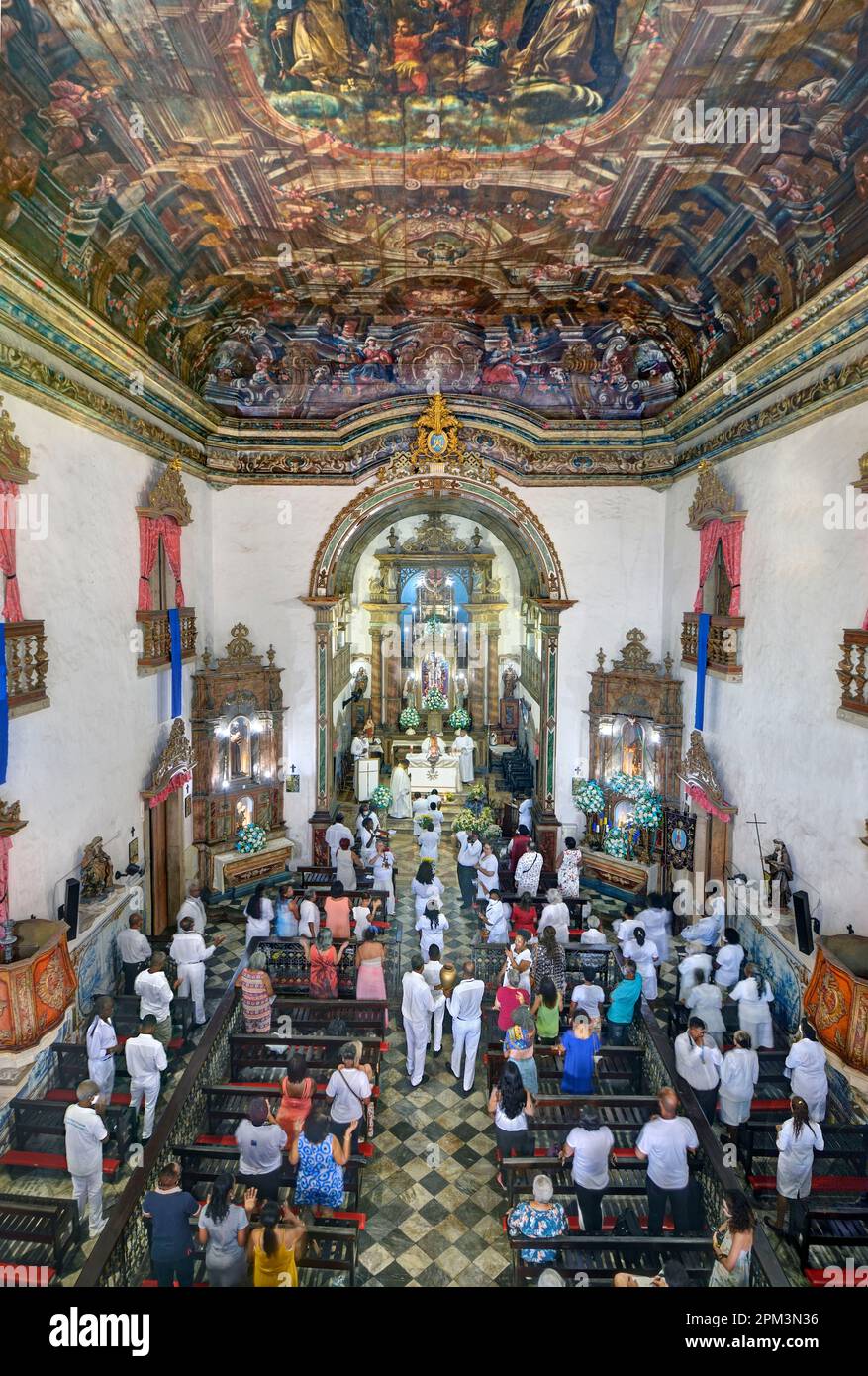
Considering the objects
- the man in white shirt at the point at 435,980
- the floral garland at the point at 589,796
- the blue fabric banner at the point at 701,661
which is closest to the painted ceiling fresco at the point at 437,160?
the blue fabric banner at the point at 701,661

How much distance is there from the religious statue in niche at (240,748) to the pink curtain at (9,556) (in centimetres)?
668

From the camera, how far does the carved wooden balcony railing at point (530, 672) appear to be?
18.7 metres

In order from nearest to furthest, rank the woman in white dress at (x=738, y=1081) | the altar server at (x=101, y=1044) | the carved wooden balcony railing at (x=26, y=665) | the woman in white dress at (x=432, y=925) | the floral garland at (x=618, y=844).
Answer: the altar server at (x=101, y=1044), the woman in white dress at (x=738, y=1081), the carved wooden balcony railing at (x=26, y=665), the woman in white dress at (x=432, y=925), the floral garland at (x=618, y=844)

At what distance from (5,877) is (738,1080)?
776 centimetres

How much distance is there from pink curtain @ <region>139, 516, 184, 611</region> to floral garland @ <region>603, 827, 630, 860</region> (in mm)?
9357

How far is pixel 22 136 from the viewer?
738 cm

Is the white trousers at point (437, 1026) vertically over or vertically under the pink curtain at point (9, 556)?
under

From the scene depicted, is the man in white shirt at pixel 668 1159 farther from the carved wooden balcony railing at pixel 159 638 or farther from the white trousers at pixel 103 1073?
the carved wooden balcony railing at pixel 159 638

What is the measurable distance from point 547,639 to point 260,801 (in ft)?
22.1

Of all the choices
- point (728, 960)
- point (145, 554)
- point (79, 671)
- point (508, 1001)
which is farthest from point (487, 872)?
point (145, 554)

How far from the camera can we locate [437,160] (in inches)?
359

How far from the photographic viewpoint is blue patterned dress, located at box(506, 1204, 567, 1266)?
5785mm

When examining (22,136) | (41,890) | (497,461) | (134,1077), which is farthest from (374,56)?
(134,1077)
